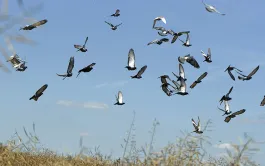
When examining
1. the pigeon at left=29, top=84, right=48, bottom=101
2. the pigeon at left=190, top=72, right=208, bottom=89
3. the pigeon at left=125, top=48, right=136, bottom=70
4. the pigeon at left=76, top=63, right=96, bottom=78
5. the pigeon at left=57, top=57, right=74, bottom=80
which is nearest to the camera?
the pigeon at left=29, top=84, right=48, bottom=101

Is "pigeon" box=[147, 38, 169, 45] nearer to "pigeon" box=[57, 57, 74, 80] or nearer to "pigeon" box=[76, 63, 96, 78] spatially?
"pigeon" box=[76, 63, 96, 78]

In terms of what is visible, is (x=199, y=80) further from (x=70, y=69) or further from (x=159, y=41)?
(x=70, y=69)

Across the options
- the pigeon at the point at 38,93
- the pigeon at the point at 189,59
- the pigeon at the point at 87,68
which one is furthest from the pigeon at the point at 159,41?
the pigeon at the point at 38,93

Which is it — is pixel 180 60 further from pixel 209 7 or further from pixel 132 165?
pixel 132 165

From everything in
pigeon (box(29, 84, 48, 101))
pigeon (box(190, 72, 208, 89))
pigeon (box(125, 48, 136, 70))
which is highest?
pigeon (box(125, 48, 136, 70))

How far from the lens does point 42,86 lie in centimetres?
827

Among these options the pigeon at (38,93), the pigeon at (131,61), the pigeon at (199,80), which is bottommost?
the pigeon at (38,93)

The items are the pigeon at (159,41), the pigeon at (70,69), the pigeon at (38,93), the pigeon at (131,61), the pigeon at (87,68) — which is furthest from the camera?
the pigeon at (159,41)

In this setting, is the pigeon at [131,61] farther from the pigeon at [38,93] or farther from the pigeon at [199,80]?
the pigeon at [38,93]

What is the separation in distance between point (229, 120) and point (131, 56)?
8.86 feet

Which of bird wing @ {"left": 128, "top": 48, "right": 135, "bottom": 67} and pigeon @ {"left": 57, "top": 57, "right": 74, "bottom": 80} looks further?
bird wing @ {"left": 128, "top": 48, "right": 135, "bottom": 67}

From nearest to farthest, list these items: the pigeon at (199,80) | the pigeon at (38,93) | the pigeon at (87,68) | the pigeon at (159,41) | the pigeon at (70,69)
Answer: the pigeon at (38,93) < the pigeon at (70,69) < the pigeon at (87,68) < the pigeon at (199,80) < the pigeon at (159,41)

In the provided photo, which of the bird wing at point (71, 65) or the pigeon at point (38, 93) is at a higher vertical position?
the bird wing at point (71, 65)

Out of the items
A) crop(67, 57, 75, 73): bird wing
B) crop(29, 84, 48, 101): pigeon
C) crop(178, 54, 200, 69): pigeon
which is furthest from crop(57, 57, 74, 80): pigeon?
crop(178, 54, 200, 69): pigeon
